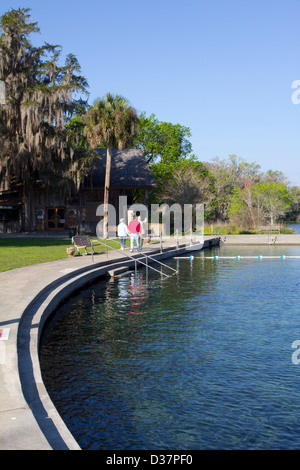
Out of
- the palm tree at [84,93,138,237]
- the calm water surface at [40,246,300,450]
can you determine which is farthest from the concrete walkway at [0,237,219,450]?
the palm tree at [84,93,138,237]

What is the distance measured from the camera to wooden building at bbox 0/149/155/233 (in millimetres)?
41781

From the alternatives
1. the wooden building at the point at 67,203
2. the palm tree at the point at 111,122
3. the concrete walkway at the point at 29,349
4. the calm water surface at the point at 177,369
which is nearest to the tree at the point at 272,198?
the wooden building at the point at 67,203

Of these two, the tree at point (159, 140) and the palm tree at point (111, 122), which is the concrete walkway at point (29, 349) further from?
the tree at point (159, 140)

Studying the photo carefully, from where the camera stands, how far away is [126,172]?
43.5m

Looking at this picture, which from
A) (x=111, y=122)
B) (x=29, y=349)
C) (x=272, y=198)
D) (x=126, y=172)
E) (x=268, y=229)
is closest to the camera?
(x=29, y=349)

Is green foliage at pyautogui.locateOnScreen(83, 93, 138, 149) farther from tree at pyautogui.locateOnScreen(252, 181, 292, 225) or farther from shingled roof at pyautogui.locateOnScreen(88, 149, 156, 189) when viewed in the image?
tree at pyautogui.locateOnScreen(252, 181, 292, 225)

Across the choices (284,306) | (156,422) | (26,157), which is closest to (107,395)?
(156,422)

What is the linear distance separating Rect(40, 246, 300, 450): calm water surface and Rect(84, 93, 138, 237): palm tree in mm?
19794

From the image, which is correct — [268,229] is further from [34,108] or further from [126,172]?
[34,108]

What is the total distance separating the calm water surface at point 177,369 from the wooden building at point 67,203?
2606 centimetres

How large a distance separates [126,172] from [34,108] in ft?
34.9

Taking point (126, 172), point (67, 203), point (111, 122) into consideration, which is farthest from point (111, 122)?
point (67, 203)

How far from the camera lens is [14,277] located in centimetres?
1533

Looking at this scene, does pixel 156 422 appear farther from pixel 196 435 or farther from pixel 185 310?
pixel 185 310
